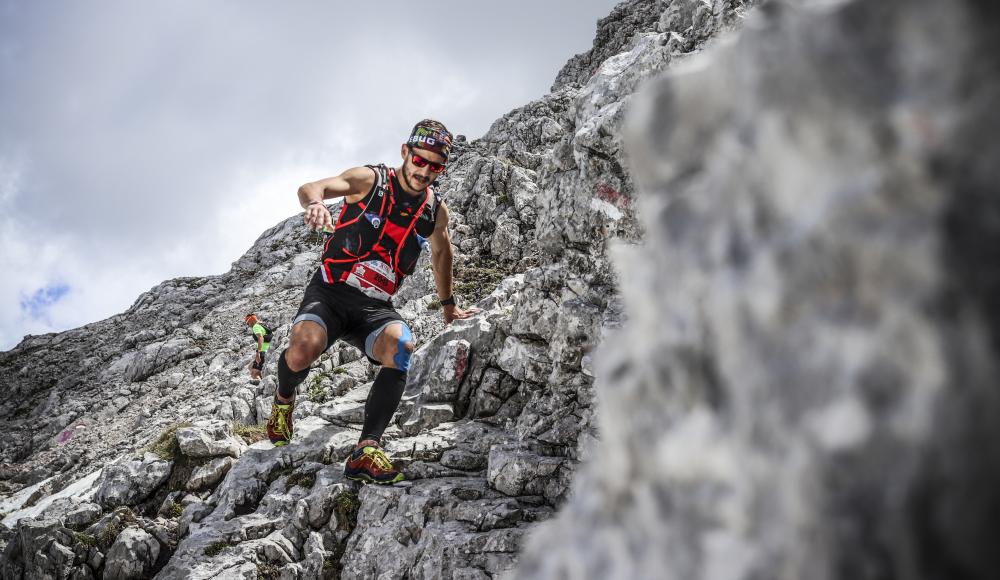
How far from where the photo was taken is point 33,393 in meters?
27.5

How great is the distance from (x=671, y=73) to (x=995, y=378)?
80cm

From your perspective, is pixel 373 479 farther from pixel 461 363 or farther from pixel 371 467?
pixel 461 363

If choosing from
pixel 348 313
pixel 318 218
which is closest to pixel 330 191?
pixel 318 218

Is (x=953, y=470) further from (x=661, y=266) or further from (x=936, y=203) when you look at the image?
(x=661, y=266)

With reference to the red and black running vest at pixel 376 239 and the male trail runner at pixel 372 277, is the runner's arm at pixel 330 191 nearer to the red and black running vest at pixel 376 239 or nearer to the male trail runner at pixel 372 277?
the male trail runner at pixel 372 277

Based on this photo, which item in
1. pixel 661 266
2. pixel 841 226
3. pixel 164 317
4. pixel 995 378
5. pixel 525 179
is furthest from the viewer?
pixel 164 317

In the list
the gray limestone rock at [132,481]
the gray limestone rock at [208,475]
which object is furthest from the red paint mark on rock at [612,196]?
the gray limestone rock at [132,481]

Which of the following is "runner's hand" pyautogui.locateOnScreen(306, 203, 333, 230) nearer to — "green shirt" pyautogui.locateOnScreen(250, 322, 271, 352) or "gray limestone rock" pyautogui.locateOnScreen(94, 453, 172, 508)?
"gray limestone rock" pyautogui.locateOnScreen(94, 453, 172, 508)

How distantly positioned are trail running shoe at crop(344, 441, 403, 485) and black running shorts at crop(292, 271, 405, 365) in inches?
44.2

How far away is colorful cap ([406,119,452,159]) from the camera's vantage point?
22.8 ft

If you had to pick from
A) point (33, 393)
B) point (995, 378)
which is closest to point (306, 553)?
point (995, 378)

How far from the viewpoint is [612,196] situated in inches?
249

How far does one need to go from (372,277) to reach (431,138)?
6.85 feet

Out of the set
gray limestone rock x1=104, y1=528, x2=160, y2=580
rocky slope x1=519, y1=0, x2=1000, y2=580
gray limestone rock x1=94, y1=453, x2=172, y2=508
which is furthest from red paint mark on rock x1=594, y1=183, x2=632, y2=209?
gray limestone rock x1=94, y1=453, x2=172, y2=508
